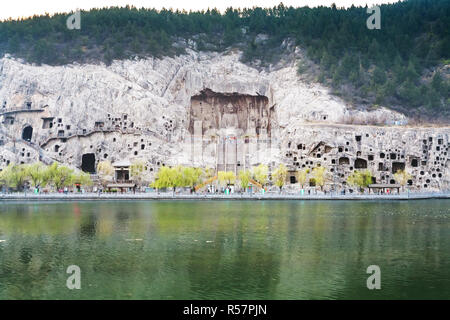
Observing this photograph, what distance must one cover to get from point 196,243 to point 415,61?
7307 centimetres

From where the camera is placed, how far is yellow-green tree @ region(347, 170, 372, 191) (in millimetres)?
71812

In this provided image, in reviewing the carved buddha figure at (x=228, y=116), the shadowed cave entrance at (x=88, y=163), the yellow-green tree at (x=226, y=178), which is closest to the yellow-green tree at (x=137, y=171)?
the shadowed cave entrance at (x=88, y=163)

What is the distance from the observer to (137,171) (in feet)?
252

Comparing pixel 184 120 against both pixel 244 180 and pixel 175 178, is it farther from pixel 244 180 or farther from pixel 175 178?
pixel 244 180

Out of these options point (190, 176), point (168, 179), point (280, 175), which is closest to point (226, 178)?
point (190, 176)

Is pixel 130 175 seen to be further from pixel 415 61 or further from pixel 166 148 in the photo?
pixel 415 61

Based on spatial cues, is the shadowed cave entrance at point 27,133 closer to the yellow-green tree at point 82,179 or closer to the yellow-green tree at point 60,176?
the yellow-green tree at point 82,179

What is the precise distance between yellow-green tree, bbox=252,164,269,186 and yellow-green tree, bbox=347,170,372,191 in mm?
10834

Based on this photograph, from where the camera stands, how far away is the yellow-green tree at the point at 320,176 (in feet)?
238

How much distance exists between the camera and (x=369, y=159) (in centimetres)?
7675

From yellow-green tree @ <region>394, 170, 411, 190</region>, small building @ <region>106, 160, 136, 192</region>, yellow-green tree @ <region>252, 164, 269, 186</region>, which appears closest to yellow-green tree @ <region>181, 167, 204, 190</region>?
yellow-green tree @ <region>252, 164, 269, 186</region>

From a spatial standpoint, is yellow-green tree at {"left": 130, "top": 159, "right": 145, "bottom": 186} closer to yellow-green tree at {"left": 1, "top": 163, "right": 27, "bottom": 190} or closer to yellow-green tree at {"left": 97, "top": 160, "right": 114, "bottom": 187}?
yellow-green tree at {"left": 97, "top": 160, "right": 114, "bottom": 187}

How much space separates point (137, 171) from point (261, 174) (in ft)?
55.8
